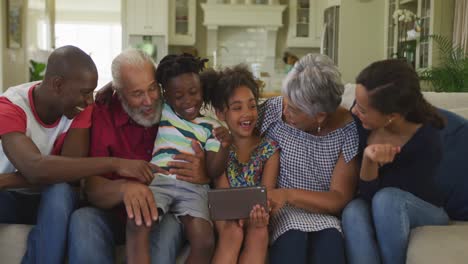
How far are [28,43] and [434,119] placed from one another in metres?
5.35

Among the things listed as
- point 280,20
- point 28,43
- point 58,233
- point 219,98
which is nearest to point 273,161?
point 219,98

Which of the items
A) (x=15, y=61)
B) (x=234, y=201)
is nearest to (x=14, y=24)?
(x=15, y=61)

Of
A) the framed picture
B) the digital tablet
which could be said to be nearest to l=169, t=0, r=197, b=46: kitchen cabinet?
the framed picture

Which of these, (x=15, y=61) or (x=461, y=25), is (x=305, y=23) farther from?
(x=15, y=61)

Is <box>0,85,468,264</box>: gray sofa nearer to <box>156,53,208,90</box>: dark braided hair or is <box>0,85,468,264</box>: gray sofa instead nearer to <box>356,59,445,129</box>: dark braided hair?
<box>356,59,445,129</box>: dark braided hair

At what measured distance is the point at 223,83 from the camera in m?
1.88

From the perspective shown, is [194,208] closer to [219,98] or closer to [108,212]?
[108,212]

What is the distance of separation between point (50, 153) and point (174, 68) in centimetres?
49

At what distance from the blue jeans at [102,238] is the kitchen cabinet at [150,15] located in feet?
18.5

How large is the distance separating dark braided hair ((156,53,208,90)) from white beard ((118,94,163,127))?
8cm

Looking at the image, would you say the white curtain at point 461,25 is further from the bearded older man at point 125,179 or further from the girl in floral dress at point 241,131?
the bearded older man at point 125,179

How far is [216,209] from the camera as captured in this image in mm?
1603

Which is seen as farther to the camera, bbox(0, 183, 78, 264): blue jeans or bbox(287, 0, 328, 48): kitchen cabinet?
bbox(287, 0, 328, 48): kitchen cabinet

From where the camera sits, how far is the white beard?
→ 1809 mm
